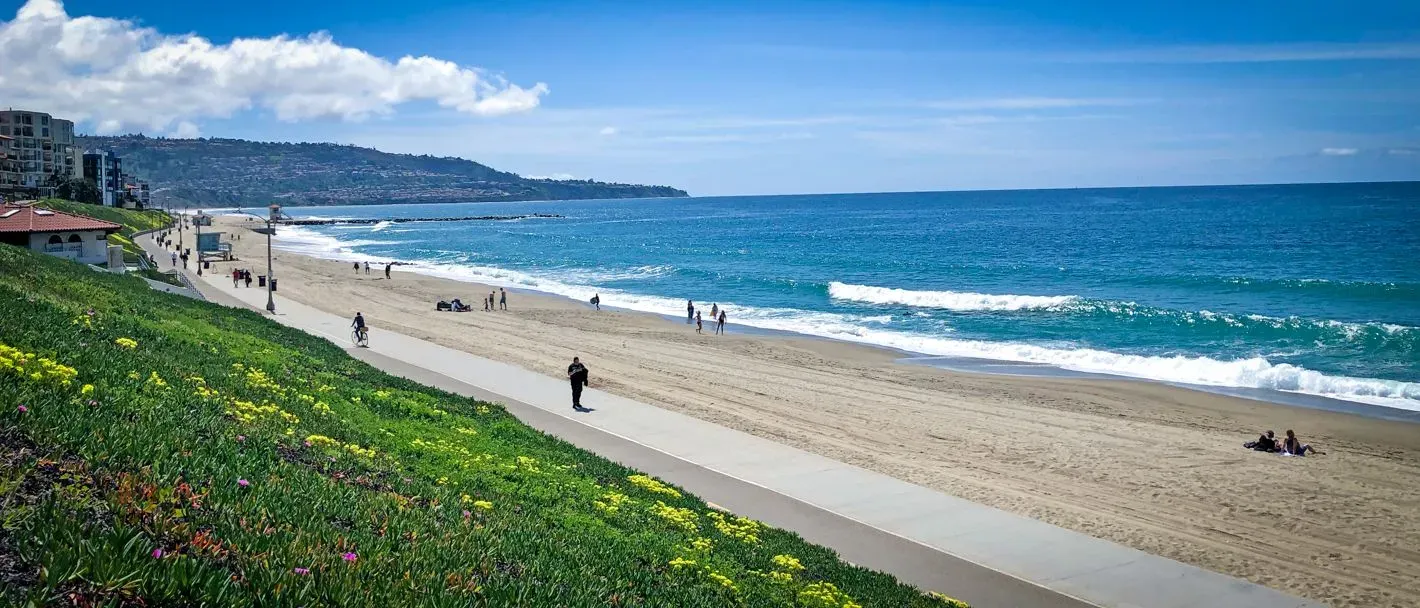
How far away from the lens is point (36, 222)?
36.3 meters

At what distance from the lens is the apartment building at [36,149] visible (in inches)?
3878

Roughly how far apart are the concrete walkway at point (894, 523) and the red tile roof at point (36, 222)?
25.0m

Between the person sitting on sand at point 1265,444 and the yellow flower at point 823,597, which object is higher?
the yellow flower at point 823,597

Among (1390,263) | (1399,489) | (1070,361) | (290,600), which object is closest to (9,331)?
(290,600)

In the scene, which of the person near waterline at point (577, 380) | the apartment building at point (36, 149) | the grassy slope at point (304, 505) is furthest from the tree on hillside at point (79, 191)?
the grassy slope at point (304, 505)

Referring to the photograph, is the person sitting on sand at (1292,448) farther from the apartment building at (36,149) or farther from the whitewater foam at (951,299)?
the apartment building at (36,149)

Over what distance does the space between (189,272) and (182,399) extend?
52.6 metres

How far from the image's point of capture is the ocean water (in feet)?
106

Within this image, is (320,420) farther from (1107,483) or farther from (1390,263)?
(1390,263)

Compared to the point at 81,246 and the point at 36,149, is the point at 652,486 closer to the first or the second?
the point at 81,246

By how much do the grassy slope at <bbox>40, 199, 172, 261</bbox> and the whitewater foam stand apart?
3669cm

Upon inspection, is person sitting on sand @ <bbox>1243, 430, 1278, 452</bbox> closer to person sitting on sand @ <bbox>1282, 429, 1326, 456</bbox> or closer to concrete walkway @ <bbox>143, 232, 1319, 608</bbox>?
person sitting on sand @ <bbox>1282, 429, 1326, 456</bbox>

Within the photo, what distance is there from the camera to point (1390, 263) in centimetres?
6012

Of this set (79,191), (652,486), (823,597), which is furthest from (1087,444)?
(79,191)
